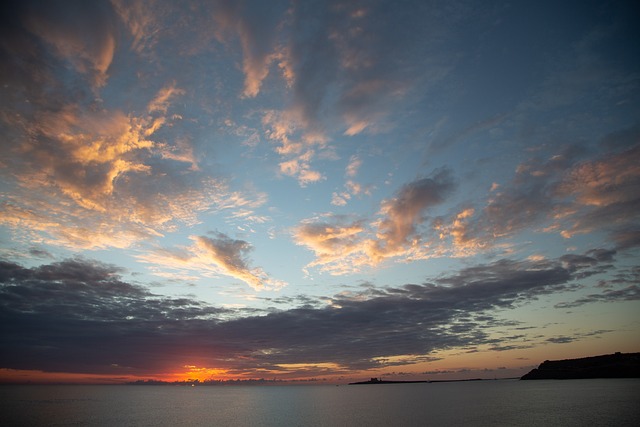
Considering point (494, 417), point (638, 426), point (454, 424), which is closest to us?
point (638, 426)

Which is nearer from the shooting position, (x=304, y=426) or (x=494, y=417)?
(x=304, y=426)

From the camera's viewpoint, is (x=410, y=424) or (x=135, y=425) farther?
(x=135, y=425)

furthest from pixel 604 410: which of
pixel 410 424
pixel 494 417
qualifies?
pixel 410 424

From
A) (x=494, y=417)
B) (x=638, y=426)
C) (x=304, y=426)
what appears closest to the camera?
(x=638, y=426)

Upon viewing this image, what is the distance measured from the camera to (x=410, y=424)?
3201 inches

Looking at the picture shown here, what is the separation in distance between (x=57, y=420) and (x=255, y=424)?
5745 centimetres

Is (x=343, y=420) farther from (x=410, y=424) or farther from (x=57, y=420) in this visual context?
(x=57, y=420)

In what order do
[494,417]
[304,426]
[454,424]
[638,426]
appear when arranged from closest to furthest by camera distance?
[638,426]
[454,424]
[304,426]
[494,417]

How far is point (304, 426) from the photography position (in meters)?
85.0

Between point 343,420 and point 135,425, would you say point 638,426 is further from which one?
point 135,425

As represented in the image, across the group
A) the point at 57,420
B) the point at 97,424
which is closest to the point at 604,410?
the point at 97,424

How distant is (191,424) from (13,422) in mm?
45778

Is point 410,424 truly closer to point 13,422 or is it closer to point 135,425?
point 135,425

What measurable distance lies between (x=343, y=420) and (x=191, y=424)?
1657 inches
